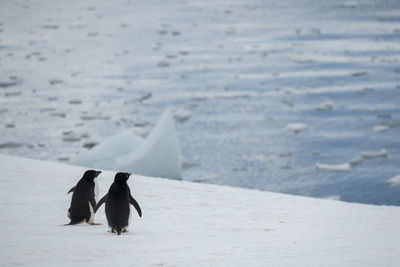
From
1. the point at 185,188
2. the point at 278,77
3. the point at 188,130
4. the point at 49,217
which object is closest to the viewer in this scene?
the point at 49,217

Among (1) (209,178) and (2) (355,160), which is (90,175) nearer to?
(1) (209,178)

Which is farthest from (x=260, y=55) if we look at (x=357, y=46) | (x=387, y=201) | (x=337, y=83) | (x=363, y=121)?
(x=387, y=201)

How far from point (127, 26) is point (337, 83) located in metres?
9.49

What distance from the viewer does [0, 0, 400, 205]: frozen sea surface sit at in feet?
26.2

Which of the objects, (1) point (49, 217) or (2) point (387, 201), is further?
(2) point (387, 201)

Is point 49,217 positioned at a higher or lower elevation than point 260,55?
higher

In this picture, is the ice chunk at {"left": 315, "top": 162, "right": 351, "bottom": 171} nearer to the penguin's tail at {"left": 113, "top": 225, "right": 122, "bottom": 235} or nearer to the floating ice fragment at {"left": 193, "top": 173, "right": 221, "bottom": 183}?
the floating ice fragment at {"left": 193, "top": 173, "right": 221, "bottom": 183}

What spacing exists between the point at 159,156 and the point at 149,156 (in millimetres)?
114

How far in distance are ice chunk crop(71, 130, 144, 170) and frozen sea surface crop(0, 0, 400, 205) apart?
66 cm

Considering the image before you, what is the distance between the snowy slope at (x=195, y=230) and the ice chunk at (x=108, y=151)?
8.61 ft

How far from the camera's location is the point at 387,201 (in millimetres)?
6801

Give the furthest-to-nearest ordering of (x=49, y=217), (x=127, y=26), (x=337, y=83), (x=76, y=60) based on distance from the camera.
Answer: (x=127, y=26) < (x=76, y=60) < (x=337, y=83) < (x=49, y=217)

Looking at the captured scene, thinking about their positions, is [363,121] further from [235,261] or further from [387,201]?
[235,261]

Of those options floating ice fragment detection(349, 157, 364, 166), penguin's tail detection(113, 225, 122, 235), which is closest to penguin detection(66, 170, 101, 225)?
penguin's tail detection(113, 225, 122, 235)
